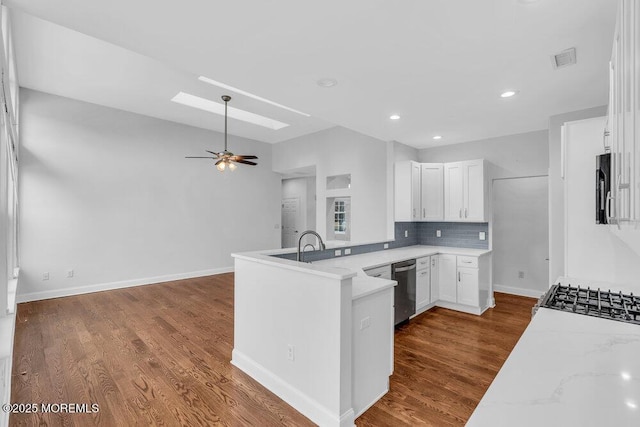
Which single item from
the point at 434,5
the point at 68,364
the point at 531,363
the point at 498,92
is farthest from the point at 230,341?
the point at 498,92

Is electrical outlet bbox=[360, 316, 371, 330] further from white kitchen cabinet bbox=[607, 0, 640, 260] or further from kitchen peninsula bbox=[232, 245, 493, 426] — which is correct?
white kitchen cabinet bbox=[607, 0, 640, 260]

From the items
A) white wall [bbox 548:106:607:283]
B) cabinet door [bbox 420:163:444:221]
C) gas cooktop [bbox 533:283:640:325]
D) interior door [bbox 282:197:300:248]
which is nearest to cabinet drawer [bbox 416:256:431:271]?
cabinet door [bbox 420:163:444:221]

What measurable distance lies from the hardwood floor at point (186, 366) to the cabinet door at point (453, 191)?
1.55 m

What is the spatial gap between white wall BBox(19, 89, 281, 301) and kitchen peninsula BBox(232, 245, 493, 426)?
3976mm

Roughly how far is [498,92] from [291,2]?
240 cm

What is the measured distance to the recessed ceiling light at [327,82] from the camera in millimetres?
2836

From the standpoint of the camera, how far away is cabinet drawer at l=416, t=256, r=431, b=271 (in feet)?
13.6

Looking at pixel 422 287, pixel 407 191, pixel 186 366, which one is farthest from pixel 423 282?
pixel 186 366

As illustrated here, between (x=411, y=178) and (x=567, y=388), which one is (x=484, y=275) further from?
(x=567, y=388)

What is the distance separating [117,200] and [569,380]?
6400 mm

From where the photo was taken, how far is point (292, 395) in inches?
88.0

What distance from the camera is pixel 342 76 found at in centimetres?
275

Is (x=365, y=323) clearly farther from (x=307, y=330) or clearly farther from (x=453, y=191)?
(x=453, y=191)

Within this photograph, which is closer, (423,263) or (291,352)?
(291,352)
